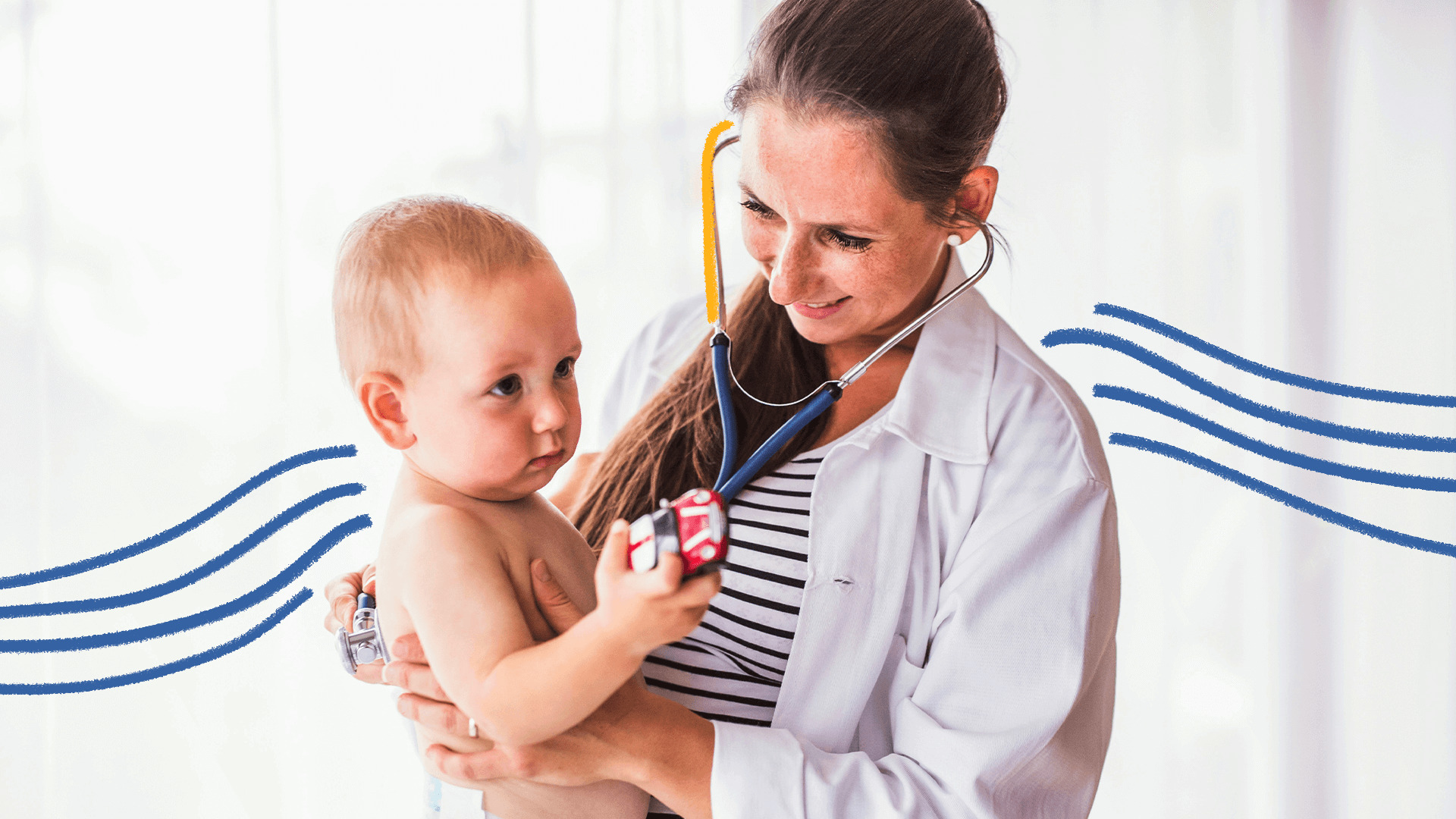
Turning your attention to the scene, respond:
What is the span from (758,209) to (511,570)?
44 centimetres

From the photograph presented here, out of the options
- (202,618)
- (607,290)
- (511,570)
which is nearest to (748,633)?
(511,570)

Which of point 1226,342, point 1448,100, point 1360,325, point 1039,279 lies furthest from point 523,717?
point 1448,100

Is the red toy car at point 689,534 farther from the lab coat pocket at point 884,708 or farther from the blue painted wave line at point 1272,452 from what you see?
the blue painted wave line at point 1272,452

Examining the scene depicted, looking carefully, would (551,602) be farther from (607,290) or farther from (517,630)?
(607,290)

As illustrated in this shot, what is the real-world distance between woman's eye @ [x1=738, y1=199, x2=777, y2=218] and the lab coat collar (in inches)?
9.0

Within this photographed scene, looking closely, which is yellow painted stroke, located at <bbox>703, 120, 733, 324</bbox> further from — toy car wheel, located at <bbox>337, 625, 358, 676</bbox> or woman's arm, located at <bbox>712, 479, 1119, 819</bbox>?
toy car wheel, located at <bbox>337, 625, 358, 676</bbox>

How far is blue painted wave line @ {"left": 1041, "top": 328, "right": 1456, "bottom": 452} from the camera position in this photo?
68.9 inches

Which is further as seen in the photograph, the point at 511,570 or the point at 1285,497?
the point at 1285,497

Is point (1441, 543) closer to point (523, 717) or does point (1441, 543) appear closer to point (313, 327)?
point (523, 717)

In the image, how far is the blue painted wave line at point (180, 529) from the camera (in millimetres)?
1634

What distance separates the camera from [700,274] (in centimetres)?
189

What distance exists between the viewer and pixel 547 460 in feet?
2.74

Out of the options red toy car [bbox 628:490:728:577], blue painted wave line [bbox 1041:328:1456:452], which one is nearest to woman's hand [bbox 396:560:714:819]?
red toy car [bbox 628:490:728:577]

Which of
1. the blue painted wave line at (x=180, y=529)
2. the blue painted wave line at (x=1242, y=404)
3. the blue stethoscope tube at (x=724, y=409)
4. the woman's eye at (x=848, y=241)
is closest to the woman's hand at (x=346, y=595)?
the blue stethoscope tube at (x=724, y=409)
